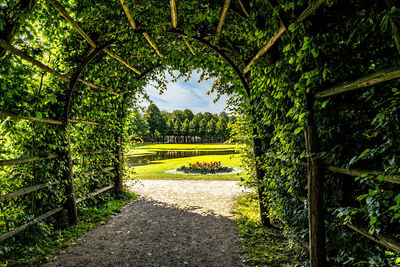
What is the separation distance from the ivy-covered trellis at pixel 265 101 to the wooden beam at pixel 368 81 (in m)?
0.01

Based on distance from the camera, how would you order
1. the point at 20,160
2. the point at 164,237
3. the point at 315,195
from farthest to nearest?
the point at 164,237
the point at 20,160
the point at 315,195

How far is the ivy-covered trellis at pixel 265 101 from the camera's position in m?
1.94

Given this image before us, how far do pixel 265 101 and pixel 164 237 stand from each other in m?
3.98

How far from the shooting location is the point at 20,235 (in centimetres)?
421

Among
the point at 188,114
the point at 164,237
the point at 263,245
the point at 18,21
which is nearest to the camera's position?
the point at 18,21

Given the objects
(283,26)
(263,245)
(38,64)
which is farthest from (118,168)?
(283,26)

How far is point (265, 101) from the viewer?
11.5 feet

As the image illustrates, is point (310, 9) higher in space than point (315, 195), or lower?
higher

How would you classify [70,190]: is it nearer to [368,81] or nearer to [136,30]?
[136,30]

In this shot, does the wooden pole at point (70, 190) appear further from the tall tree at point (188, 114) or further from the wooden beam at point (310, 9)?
the tall tree at point (188, 114)

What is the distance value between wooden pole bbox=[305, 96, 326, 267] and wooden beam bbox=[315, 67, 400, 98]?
12.6 inches

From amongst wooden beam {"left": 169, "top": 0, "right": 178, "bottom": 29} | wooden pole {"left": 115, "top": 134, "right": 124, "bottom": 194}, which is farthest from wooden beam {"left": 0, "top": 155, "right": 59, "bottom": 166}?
wooden beam {"left": 169, "top": 0, "right": 178, "bottom": 29}

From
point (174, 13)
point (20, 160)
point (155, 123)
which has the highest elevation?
point (155, 123)

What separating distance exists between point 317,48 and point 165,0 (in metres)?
3.60
